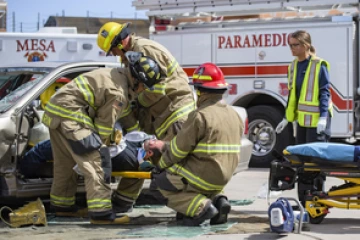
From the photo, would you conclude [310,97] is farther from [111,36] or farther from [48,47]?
[48,47]

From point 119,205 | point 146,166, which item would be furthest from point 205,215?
point 119,205

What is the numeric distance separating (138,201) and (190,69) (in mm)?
4672

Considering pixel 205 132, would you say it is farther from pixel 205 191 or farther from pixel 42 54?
pixel 42 54

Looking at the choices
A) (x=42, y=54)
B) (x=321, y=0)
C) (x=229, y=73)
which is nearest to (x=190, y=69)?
(x=229, y=73)

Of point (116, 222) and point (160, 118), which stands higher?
point (160, 118)

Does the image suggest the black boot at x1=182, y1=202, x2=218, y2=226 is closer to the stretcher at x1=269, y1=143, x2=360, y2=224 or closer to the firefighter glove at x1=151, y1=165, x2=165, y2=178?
the firefighter glove at x1=151, y1=165, x2=165, y2=178

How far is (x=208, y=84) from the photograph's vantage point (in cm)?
651

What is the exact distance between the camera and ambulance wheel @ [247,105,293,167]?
12.1 m

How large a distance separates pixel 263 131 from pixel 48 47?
181 inches

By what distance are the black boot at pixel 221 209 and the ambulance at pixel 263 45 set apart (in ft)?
17.1

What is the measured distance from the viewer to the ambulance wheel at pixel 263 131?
39.8 feet

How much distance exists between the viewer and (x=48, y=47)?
14.7 meters

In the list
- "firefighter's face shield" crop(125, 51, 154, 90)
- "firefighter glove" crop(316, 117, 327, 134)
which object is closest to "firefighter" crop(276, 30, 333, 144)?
"firefighter glove" crop(316, 117, 327, 134)

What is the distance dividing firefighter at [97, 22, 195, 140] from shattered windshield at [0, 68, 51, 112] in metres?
0.81
